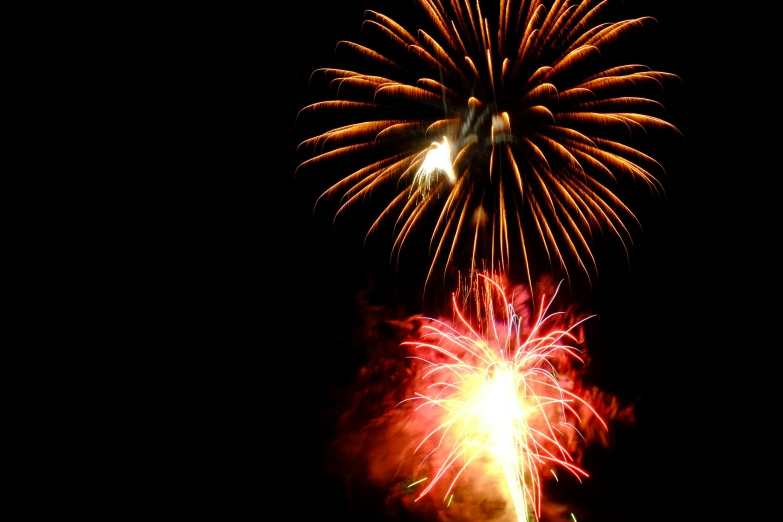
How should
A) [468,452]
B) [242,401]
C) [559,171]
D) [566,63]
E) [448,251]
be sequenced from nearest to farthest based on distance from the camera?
[566,63] < [559,171] < [448,251] < [468,452] < [242,401]

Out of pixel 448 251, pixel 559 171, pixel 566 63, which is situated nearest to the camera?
pixel 566 63

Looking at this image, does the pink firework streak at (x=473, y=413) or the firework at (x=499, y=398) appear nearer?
the firework at (x=499, y=398)

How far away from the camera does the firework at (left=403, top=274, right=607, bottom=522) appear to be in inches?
304

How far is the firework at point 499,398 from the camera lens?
7727 millimetres

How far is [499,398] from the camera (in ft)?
25.0

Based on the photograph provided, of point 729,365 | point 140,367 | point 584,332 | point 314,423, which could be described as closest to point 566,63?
point 584,332

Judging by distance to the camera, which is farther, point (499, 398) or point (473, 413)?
point (473, 413)

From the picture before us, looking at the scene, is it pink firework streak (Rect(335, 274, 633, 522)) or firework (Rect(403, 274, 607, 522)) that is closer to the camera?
firework (Rect(403, 274, 607, 522))

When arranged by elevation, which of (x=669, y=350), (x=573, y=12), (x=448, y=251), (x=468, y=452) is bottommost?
(x=468, y=452)

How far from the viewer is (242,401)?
35.9ft

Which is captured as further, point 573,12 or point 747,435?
point 747,435

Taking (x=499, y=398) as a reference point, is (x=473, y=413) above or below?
below

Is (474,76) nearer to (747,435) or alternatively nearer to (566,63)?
(566,63)

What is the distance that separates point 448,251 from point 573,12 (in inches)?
158
